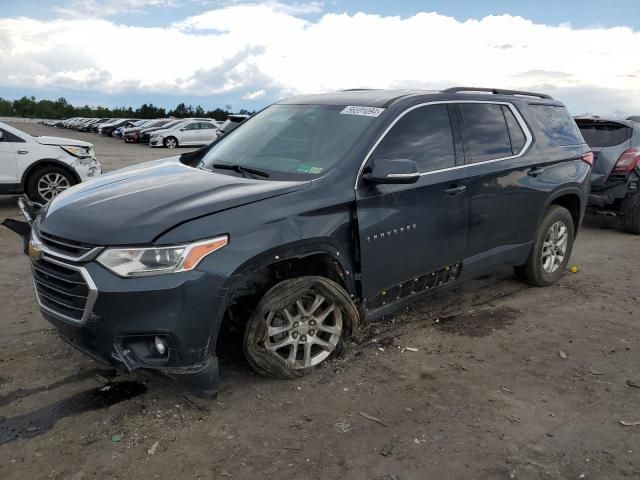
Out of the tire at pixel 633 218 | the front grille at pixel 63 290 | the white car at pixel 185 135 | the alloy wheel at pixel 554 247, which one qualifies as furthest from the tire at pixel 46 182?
the white car at pixel 185 135

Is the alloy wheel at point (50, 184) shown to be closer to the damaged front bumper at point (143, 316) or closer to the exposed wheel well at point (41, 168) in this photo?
the exposed wheel well at point (41, 168)

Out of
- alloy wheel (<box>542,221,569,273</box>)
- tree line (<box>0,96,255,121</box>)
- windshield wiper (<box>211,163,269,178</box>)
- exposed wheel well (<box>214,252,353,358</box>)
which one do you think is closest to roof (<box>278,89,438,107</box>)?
windshield wiper (<box>211,163,269,178</box>)

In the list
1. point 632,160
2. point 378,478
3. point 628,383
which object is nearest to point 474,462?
point 378,478

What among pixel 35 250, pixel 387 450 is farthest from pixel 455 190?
pixel 35 250

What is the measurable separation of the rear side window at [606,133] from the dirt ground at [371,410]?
4.43 metres

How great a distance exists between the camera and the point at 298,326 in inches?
142

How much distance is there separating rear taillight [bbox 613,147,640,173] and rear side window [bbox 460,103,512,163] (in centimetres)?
405

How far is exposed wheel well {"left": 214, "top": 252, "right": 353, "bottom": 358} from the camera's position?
11.2 ft

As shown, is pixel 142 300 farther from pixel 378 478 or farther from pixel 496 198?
pixel 496 198

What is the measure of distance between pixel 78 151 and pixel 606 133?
854 cm

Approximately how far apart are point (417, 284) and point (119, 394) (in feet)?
7.13

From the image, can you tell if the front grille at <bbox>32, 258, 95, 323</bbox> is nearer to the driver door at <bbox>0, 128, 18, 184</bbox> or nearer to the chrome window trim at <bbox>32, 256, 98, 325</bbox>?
the chrome window trim at <bbox>32, 256, 98, 325</bbox>

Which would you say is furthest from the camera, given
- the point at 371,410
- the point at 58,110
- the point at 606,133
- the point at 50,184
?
the point at 58,110

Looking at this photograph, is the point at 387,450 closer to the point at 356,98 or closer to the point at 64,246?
the point at 64,246
